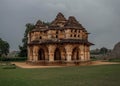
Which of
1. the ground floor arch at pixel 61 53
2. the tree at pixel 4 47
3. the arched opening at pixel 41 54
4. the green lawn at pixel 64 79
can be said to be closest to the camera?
the green lawn at pixel 64 79

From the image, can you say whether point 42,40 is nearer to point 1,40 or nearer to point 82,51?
point 82,51

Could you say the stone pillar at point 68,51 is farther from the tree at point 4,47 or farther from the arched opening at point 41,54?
the tree at point 4,47

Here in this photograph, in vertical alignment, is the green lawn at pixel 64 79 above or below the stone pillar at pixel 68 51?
below

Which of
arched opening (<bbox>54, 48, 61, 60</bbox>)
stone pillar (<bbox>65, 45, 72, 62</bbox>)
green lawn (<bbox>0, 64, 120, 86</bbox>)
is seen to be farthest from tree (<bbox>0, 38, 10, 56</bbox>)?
green lawn (<bbox>0, 64, 120, 86</bbox>)

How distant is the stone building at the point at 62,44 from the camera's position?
1678 inches

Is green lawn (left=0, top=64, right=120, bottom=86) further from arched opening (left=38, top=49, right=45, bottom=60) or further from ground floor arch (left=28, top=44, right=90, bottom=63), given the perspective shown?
arched opening (left=38, top=49, right=45, bottom=60)

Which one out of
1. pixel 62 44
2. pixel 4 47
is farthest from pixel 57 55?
pixel 4 47

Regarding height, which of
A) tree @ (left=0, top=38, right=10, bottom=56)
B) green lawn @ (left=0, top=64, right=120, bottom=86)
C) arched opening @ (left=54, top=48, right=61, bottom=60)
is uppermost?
tree @ (left=0, top=38, right=10, bottom=56)

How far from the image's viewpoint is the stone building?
42625 millimetres

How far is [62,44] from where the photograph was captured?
43.5 meters

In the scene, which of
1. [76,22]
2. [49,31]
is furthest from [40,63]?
[76,22]

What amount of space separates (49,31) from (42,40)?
2622mm

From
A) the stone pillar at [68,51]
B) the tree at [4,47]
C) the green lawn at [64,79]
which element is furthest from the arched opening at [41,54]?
the tree at [4,47]

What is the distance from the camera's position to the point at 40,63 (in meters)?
44.6
